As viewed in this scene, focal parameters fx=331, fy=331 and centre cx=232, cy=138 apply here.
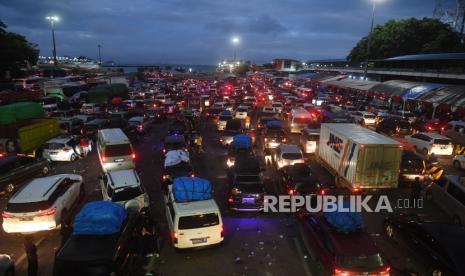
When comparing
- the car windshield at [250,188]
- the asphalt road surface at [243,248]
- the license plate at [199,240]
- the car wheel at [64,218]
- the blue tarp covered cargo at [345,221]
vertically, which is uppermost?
the blue tarp covered cargo at [345,221]

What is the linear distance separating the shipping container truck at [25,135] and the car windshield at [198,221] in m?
14.7

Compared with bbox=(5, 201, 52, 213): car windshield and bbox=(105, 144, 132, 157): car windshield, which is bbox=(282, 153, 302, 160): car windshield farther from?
bbox=(5, 201, 52, 213): car windshield

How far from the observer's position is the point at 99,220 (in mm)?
8836

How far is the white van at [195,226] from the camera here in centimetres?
1005

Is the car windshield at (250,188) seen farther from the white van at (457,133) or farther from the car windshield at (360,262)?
the white van at (457,133)

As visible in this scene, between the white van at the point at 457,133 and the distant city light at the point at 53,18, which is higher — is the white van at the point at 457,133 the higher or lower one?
the lower one

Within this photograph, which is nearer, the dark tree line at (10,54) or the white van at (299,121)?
the white van at (299,121)

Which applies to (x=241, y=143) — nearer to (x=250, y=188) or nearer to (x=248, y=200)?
(x=250, y=188)

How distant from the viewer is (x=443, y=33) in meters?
59.8

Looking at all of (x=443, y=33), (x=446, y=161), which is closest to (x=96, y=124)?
(x=446, y=161)

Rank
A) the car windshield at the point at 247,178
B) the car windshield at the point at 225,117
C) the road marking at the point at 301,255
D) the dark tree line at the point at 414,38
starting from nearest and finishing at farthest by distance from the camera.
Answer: the road marking at the point at 301,255 < the car windshield at the point at 247,178 < the car windshield at the point at 225,117 < the dark tree line at the point at 414,38

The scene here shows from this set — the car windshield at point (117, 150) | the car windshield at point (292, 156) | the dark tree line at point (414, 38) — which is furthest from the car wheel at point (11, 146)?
the dark tree line at point (414, 38)

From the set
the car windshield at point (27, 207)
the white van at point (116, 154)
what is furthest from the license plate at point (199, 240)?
the white van at point (116, 154)

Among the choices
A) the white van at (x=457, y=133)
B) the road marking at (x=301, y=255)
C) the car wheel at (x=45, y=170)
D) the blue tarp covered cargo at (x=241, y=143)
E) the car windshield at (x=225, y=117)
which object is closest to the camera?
the road marking at (x=301, y=255)
